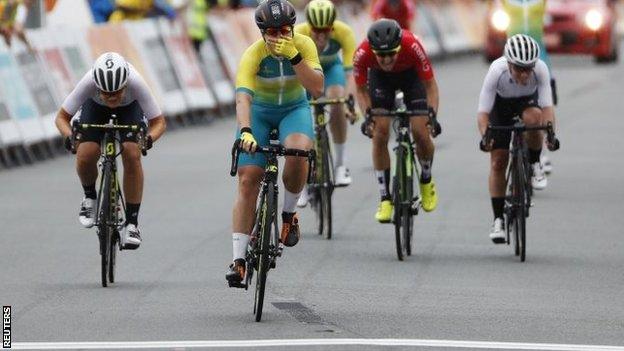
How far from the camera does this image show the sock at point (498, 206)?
15.2m

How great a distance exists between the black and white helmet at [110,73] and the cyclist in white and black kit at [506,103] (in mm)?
2899

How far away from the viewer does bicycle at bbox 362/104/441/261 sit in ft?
48.5

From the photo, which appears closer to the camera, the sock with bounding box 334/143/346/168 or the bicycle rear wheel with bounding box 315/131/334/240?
the bicycle rear wheel with bounding box 315/131/334/240

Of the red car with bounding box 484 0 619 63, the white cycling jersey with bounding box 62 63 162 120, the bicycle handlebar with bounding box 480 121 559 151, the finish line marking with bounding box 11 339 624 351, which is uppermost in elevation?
the white cycling jersey with bounding box 62 63 162 120

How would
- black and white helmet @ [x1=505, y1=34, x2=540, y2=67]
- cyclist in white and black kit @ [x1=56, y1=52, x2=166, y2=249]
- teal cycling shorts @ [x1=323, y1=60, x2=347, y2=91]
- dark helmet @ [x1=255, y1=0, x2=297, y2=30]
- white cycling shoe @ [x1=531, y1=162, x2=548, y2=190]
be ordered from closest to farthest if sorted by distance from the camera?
1. dark helmet @ [x1=255, y1=0, x2=297, y2=30]
2. cyclist in white and black kit @ [x1=56, y1=52, x2=166, y2=249]
3. black and white helmet @ [x1=505, y1=34, x2=540, y2=67]
4. white cycling shoe @ [x1=531, y1=162, x2=548, y2=190]
5. teal cycling shorts @ [x1=323, y1=60, x2=347, y2=91]

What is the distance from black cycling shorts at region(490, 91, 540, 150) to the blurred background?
20.6 ft

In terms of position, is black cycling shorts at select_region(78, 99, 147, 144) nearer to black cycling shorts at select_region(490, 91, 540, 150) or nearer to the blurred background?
black cycling shorts at select_region(490, 91, 540, 150)

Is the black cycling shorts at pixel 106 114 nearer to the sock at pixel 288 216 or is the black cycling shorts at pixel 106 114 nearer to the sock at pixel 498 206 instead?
the sock at pixel 288 216

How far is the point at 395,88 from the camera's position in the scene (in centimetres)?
1574

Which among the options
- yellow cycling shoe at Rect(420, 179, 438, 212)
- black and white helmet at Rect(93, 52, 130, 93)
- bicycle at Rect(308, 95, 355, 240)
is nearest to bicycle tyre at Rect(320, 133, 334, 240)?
bicycle at Rect(308, 95, 355, 240)

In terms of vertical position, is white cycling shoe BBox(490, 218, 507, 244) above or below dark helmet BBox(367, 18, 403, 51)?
below

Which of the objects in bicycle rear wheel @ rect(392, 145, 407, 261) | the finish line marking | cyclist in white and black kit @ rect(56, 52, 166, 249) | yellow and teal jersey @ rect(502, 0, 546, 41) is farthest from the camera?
yellow and teal jersey @ rect(502, 0, 546, 41)

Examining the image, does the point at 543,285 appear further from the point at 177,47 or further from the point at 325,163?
the point at 177,47

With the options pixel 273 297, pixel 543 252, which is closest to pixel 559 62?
pixel 543 252
